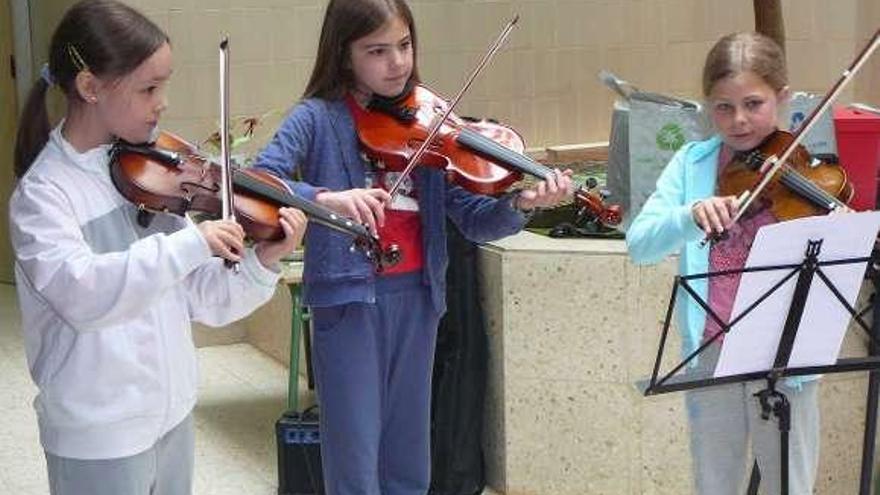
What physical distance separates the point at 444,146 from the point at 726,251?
0.56 m

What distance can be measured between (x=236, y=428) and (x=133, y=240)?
7.14 ft

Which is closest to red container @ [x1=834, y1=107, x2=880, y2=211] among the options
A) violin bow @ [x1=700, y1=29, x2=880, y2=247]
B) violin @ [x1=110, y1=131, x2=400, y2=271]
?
violin bow @ [x1=700, y1=29, x2=880, y2=247]

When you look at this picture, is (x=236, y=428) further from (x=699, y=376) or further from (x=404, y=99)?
(x=699, y=376)

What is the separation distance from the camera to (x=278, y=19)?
16.3 feet

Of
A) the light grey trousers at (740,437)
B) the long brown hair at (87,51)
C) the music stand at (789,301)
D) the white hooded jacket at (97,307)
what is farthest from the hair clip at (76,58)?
the light grey trousers at (740,437)

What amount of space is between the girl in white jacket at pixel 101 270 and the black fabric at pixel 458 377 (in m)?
1.37

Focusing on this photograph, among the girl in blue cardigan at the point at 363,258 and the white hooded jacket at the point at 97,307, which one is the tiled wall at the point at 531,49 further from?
the white hooded jacket at the point at 97,307

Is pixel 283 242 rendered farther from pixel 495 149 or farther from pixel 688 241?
pixel 688 241

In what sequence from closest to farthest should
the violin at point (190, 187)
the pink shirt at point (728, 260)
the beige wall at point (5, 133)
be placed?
the violin at point (190, 187)
the pink shirt at point (728, 260)
the beige wall at point (5, 133)

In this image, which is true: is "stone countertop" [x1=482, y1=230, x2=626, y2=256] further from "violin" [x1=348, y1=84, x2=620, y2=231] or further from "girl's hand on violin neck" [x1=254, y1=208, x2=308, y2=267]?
"girl's hand on violin neck" [x1=254, y1=208, x2=308, y2=267]

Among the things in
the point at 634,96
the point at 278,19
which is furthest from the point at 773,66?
the point at 278,19

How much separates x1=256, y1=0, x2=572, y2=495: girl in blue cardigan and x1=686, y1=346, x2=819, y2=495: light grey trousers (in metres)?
0.48

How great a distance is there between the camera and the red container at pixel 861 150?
3.31 metres

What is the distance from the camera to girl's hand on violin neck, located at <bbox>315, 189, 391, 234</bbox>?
231 centimetres
